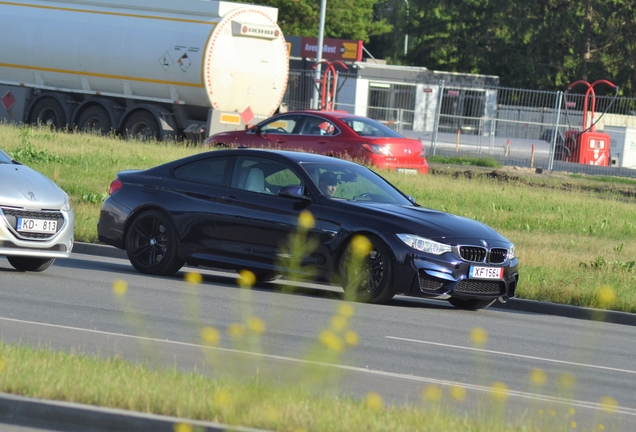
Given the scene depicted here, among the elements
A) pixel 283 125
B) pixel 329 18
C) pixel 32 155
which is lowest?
pixel 32 155

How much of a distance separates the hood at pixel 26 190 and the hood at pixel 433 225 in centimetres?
Result: 313

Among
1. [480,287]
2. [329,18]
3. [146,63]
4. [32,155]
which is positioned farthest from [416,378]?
[329,18]

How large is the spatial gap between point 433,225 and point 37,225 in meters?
3.90

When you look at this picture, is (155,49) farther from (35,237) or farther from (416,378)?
(416,378)

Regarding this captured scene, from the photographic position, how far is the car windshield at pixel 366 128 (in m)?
23.8

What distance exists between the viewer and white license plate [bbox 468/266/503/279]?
11578mm

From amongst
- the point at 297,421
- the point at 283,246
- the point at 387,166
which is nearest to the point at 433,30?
the point at 387,166

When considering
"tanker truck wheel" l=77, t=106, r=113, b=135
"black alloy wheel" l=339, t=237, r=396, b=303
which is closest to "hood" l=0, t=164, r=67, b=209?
"black alloy wheel" l=339, t=237, r=396, b=303

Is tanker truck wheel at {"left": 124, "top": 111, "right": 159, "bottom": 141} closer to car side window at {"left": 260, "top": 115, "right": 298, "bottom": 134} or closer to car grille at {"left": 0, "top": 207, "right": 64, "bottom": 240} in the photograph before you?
car side window at {"left": 260, "top": 115, "right": 298, "bottom": 134}

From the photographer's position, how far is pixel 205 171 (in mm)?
12914

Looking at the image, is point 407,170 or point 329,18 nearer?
point 407,170

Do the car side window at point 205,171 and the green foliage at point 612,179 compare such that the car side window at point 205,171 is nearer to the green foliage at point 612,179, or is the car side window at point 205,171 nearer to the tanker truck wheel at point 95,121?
the tanker truck wheel at point 95,121

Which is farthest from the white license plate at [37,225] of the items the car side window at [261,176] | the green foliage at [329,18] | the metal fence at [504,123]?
the green foliage at [329,18]

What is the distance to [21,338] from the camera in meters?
7.98
